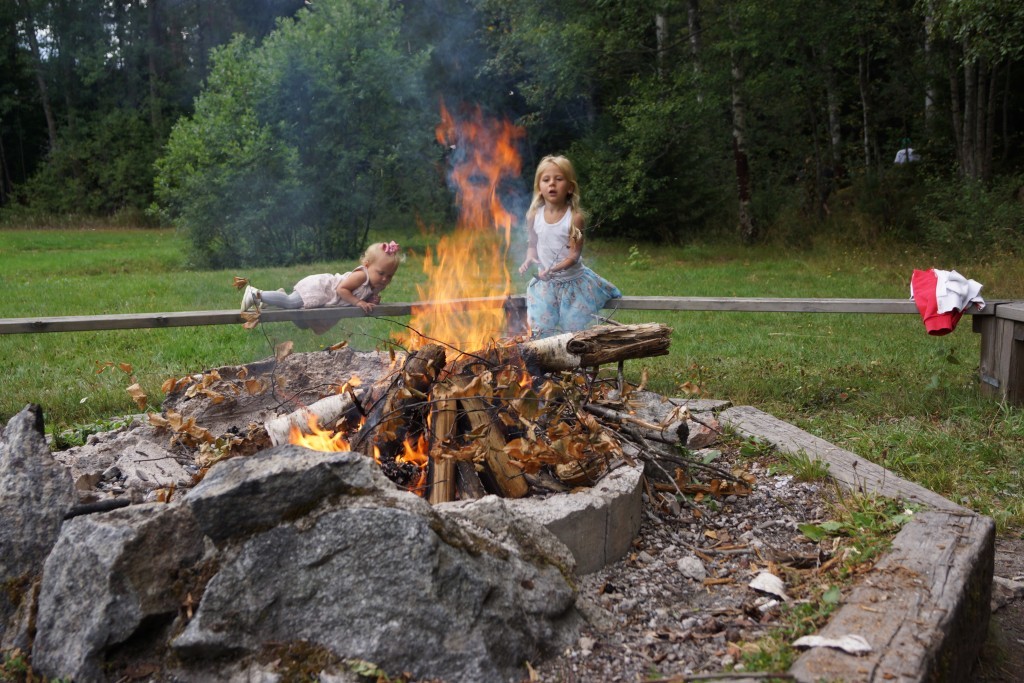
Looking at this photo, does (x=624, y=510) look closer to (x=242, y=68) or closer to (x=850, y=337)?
(x=850, y=337)

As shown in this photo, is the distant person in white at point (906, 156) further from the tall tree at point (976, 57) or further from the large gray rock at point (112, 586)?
the large gray rock at point (112, 586)

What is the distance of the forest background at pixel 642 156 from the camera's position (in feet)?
35.8

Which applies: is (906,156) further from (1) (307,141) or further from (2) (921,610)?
(2) (921,610)

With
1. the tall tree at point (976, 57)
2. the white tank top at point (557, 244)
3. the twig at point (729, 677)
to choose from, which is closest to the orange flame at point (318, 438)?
the twig at point (729, 677)

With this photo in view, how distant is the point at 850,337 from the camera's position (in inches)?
341

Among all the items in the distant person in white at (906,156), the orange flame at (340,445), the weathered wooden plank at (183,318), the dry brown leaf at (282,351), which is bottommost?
the orange flame at (340,445)

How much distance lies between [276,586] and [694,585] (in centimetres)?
143

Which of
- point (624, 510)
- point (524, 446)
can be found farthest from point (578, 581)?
point (524, 446)

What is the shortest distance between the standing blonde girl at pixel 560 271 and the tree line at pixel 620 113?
24.4 ft

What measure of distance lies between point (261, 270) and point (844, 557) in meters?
13.0

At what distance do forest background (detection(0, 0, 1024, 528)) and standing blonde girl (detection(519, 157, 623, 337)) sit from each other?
3.87 feet

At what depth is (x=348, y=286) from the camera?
245 inches

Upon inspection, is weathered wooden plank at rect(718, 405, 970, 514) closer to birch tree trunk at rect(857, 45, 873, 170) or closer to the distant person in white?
birch tree trunk at rect(857, 45, 873, 170)

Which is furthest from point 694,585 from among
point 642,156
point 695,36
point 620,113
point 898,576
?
point 695,36
